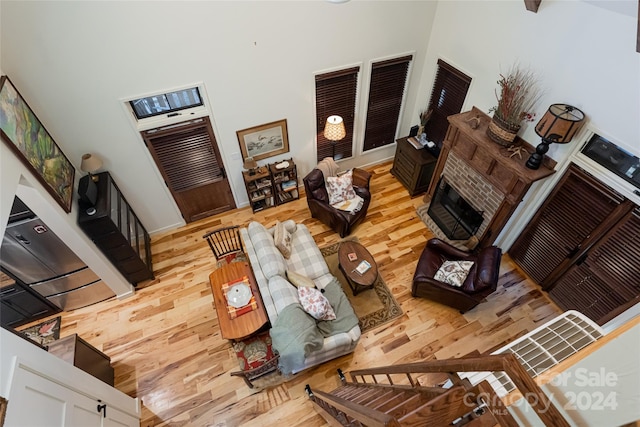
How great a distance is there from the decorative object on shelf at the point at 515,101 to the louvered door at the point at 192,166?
3.80m

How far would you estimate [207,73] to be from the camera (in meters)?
3.83

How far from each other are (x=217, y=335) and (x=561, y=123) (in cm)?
466

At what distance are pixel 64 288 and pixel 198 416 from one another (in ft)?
7.68

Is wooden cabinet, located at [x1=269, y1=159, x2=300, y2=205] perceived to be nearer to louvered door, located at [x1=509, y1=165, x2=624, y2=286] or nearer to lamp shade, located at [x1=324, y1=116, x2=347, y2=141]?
lamp shade, located at [x1=324, y1=116, x2=347, y2=141]

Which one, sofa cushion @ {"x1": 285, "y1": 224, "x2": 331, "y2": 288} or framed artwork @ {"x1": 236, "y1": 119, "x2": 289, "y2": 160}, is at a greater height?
framed artwork @ {"x1": 236, "y1": 119, "x2": 289, "y2": 160}

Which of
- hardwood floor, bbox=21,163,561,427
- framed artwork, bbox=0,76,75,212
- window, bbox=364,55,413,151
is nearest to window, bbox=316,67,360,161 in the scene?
window, bbox=364,55,413,151

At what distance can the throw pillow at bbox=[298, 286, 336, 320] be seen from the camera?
3523 millimetres

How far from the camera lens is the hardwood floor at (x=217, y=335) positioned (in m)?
3.53

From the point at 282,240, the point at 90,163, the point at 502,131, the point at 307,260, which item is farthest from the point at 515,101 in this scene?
the point at 90,163

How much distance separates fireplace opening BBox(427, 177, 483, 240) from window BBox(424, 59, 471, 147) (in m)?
0.94

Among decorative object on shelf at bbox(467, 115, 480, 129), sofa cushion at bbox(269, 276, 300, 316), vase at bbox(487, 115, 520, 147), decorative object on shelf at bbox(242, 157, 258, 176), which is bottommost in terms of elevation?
sofa cushion at bbox(269, 276, 300, 316)

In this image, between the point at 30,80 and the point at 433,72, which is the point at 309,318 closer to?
the point at 30,80

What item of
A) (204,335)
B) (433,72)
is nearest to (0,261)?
(204,335)

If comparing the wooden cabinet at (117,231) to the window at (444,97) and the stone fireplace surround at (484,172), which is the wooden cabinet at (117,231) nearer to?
the stone fireplace surround at (484,172)
